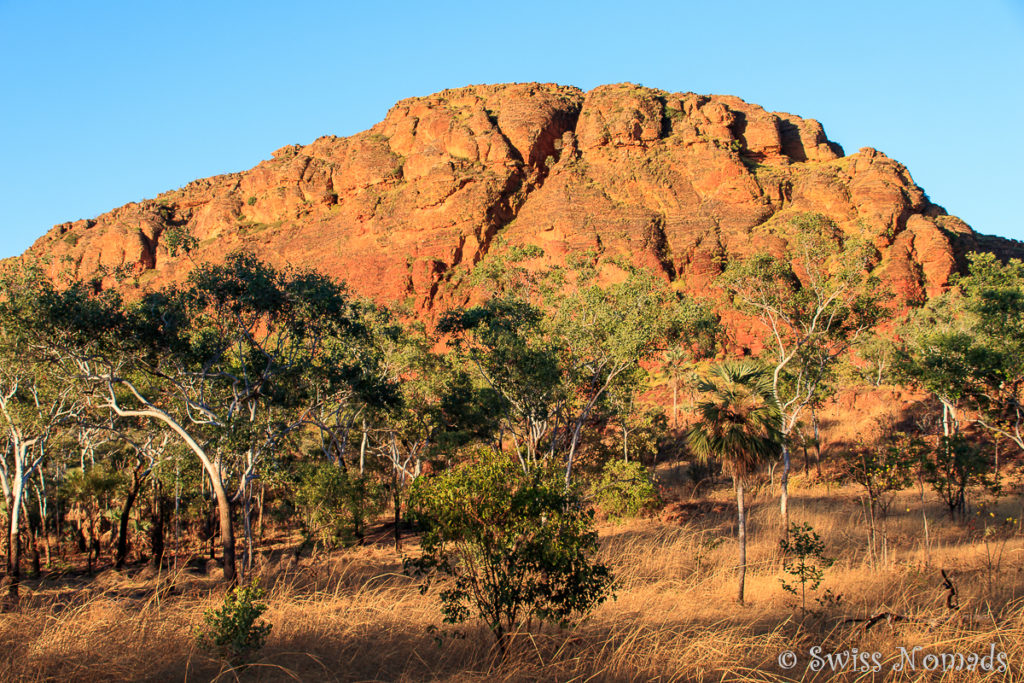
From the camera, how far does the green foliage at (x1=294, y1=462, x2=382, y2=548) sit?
820 inches

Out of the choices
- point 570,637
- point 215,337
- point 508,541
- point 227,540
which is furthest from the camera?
point 215,337

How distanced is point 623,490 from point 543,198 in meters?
57.1

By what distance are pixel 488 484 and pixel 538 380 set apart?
13.4 metres

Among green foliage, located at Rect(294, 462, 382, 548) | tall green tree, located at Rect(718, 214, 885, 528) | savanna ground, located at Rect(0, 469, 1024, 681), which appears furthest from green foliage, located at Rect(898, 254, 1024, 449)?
green foliage, located at Rect(294, 462, 382, 548)

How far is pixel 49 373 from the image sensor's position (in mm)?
15906

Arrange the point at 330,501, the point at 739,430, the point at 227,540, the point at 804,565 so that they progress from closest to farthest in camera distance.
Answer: the point at 804,565 → the point at 227,540 → the point at 739,430 → the point at 330,501

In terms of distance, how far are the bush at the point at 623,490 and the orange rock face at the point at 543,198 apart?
3908 cm

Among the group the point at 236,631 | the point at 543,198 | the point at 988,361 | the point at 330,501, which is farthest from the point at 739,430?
the point at 543,198

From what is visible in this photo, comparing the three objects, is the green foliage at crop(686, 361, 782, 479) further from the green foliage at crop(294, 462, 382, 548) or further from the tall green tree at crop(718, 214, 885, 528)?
the green foliage at crop(294, 462, 382, 548)

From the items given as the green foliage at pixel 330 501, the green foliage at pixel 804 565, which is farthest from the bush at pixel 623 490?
the green foliage at pixel 330 501

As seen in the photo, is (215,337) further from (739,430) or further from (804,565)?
(804,565)

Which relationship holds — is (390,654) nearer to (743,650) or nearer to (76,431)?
(743,650)

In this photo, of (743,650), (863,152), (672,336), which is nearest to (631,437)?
(672,336)

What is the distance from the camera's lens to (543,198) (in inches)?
2953
